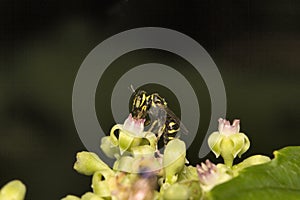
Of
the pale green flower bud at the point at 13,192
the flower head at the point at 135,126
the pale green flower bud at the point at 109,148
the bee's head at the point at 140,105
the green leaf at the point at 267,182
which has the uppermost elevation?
the bee's head at the point at 140,105

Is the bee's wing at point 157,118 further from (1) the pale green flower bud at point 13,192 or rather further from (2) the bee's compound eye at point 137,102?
(1) the pale green flower bud at point 13,192

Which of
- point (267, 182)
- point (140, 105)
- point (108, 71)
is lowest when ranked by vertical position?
point (267, 182)

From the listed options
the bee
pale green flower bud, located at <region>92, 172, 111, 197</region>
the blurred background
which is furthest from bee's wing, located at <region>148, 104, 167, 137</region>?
the blurred background

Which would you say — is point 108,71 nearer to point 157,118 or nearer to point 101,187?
point 157,118

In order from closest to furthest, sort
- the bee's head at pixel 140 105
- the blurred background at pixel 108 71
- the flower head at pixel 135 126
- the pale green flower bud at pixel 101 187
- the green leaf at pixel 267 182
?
the green leaf at pixel 267 182
the pale green flower bud at pixel 101 187
the flower head at pixel 135 126
the bee's head at pixel 140 105
the blurred background at pixel 108 71

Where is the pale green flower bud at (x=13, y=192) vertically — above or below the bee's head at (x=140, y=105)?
below

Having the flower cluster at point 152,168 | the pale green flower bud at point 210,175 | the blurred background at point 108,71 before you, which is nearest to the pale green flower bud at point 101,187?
the flower cluster at point 152,168

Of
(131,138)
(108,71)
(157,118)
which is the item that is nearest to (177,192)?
(131,138)

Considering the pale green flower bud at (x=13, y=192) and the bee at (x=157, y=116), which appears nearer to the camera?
the pale green flower bud at (x=13, y=192)
